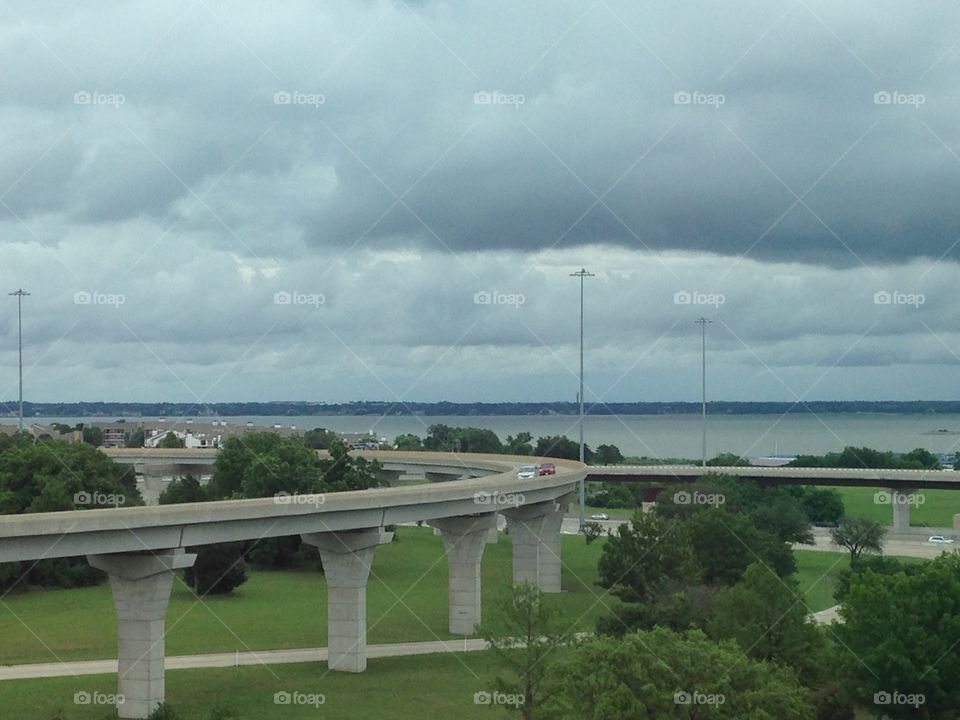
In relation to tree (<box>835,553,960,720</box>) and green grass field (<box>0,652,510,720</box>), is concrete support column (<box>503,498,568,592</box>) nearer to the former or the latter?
green grass field (<box>0,652,510,720</box>)

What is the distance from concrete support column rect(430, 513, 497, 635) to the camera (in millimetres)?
63219

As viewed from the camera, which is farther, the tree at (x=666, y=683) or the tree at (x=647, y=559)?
the tree at (x=647, y=559)

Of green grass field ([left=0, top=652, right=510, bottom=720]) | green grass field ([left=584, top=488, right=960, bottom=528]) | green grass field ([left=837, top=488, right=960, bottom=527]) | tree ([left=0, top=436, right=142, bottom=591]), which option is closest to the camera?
green grass field ([left=0, top=652, right=510, bottom=720])

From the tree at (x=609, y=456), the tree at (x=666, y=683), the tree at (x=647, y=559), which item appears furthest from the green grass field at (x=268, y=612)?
the tree at (x=609, y=456)

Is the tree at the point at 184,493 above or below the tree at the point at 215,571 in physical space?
above

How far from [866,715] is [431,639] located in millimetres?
22439

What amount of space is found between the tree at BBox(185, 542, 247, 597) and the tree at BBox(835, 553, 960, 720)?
38.0 meters

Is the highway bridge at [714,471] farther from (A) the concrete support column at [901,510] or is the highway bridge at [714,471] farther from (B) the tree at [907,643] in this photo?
Result: (B) the tree at [907,643]

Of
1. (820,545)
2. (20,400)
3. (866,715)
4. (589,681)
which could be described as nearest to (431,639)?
(866,715)

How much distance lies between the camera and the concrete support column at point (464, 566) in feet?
207
